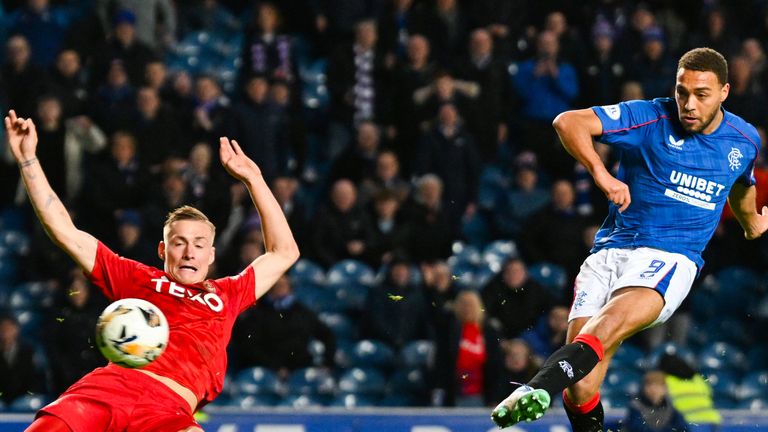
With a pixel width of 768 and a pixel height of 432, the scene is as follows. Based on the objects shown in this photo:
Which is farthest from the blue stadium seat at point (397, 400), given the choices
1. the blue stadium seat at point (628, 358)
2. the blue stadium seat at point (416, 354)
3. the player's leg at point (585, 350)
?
the player's leg at point (585, 350)

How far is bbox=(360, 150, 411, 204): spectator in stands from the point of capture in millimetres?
12234

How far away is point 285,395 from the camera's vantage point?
11.2 meters

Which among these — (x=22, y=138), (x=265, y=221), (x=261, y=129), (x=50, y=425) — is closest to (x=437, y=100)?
(x=261, y=129)

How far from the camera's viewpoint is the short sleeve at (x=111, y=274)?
6.69 m

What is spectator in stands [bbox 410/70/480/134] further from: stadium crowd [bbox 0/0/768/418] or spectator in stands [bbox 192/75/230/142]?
spectator in stands [bbox 192/75/230/142]

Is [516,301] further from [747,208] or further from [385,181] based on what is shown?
[747,208]

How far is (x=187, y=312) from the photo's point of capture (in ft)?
21.8

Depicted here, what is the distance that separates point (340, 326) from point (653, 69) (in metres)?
4.20

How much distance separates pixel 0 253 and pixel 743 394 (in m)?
6.71

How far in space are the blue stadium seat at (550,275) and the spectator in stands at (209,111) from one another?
3145 millimetres

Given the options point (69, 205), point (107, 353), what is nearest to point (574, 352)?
point (107, 353)

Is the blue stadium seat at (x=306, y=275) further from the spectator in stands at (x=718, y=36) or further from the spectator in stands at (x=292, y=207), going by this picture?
the spectator in stands at (x=718, y=36)

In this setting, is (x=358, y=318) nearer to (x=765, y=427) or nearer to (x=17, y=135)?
(x=765, y=427)

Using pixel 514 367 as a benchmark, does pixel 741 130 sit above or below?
above
